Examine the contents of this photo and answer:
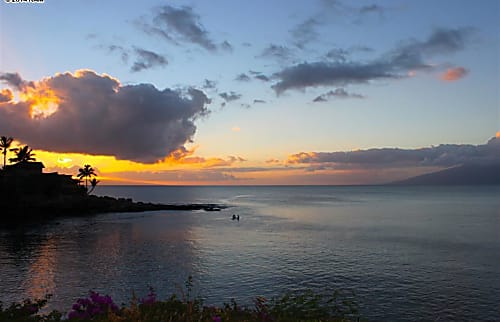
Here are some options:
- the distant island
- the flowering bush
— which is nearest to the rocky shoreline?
the distant island

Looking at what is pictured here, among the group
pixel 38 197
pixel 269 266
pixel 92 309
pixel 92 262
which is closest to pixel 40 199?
pixel 38 197

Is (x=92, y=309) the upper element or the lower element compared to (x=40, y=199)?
lower

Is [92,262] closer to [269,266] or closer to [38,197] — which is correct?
[269,266]

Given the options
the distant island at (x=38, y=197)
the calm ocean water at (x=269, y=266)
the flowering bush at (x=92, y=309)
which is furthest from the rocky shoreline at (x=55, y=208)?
the flowering bush at (x=92, y=309)

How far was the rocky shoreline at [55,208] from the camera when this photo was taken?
320ft

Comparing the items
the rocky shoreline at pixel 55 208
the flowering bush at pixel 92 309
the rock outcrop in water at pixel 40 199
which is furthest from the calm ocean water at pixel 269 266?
the rock outcrop in water at pixel 40 199

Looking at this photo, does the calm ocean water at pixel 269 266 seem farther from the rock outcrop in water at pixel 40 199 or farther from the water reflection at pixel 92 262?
the rock outcrop in water at pixel 40 199

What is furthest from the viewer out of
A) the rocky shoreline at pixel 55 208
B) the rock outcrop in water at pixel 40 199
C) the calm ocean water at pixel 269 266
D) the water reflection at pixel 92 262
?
the rock outcrop in water at pixel 40 199

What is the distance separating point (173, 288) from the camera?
35.8m

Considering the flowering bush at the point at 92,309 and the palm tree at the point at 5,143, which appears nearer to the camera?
the flowering bush at the point at 92,309

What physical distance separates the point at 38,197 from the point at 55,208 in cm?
572

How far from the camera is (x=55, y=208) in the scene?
111750 mm

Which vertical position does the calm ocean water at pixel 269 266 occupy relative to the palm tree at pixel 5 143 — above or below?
below

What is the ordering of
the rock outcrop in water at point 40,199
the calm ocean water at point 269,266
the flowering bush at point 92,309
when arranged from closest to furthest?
the flowering bush at point 92,309
the calm ocean water at point 269,266
the rock outcrop in water at point 40,199
